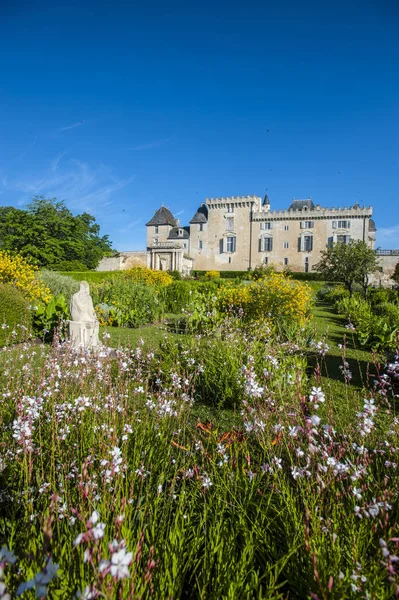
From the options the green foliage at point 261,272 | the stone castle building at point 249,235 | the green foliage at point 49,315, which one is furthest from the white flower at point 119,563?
the stone castle building at point 249,235

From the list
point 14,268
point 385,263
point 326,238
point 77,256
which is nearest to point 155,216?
point 77,256

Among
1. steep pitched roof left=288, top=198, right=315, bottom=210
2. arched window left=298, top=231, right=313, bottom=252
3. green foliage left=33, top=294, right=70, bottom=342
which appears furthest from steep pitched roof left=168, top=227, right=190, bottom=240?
green foliage left=33, top=294, right=70, bottom=342

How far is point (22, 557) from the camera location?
1.40m

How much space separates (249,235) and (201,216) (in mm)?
8039

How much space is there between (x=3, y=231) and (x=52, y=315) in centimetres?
4183

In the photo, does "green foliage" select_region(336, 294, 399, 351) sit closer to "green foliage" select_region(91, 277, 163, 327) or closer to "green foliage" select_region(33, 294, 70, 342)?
"green foliage" select_region(91, 277, 163, 327)

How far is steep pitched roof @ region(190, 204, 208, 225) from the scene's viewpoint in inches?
2093

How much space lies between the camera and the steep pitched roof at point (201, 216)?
174 feet

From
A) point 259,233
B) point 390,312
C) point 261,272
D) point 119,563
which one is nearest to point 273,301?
point 390,312

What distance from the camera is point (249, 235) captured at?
168 ft

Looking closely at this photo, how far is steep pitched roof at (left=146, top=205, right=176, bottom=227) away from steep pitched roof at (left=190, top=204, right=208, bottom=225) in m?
3.51

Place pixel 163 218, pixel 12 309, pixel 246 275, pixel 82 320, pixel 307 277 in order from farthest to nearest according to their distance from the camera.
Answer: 1. pixel 163 218
2. pixel 307 277
3. pixel 246 275
4. pixel 12 309
5. pixel 82 320

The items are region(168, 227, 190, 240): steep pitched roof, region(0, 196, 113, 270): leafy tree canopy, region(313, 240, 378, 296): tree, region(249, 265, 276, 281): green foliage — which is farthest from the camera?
region(168, 227, 190, 240): steep pitched roof

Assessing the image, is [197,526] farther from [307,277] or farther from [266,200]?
[266,200]
